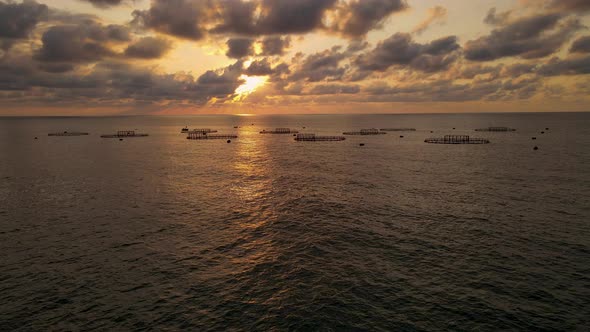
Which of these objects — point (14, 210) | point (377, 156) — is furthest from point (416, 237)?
point (377, 156)

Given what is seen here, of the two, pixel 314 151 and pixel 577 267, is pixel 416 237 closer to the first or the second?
pixel 577 267

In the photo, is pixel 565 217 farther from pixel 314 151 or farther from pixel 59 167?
pixel 59 167

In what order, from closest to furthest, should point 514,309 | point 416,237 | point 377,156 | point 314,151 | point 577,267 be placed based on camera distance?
point 514,309
point 577,267
point 416,237
point 377,156
point 314,151

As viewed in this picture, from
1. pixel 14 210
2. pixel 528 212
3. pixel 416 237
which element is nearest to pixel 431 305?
pixel 416 237

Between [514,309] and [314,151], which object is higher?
[314,151]

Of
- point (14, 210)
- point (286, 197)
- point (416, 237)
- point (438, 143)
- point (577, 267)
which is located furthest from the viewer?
point (438, 143)

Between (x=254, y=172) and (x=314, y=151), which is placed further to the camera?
(x=314, y=151)
